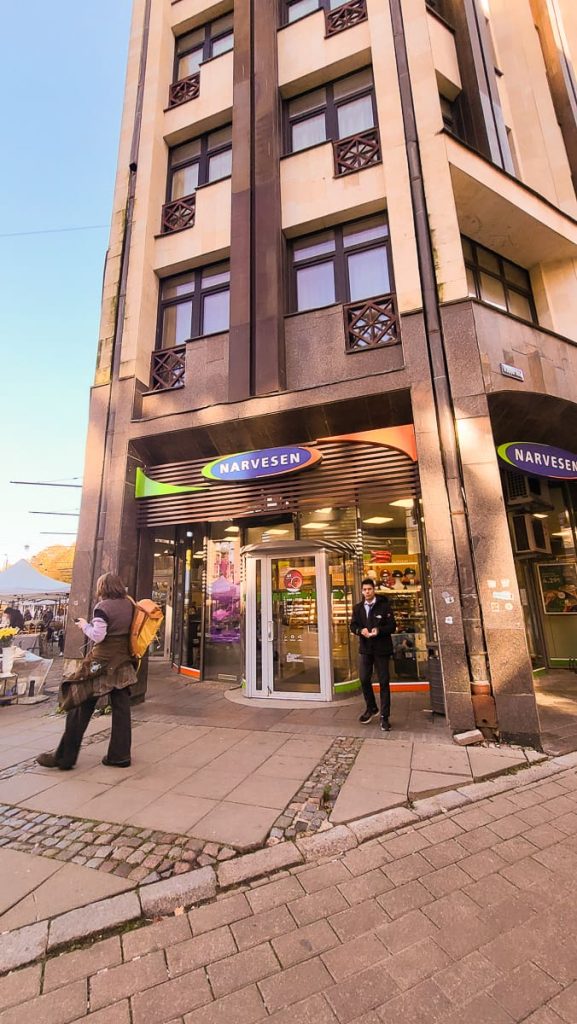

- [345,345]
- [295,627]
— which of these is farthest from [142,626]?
[345,345]

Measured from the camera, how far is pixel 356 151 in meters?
8.60

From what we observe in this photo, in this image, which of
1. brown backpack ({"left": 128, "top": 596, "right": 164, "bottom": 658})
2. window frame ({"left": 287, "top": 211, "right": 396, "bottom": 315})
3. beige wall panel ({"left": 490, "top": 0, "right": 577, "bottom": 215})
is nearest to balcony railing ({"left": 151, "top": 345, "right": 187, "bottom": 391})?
window frame ({"left": 287, "top": 211, "right": 396, "bottom": 315})

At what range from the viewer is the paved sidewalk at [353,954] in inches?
77.0

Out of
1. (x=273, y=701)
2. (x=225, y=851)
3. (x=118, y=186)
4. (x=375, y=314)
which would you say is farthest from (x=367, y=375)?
(x=118, y=186)

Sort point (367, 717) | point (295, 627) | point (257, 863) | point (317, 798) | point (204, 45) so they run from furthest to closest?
point (204, 45) < point (295, 627) < point (367, 717) < point (317, 798) < point (257, 863)

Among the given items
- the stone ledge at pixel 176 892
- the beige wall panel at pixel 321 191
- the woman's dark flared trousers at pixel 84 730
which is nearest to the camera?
the stone ledge at pixel 176 892

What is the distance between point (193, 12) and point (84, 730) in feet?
53.2

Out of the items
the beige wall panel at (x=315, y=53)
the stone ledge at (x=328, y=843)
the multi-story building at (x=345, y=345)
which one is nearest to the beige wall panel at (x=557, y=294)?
the multi-story building at (x=345, y=345)

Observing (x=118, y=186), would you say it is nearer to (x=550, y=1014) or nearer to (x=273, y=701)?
(x=273, y=701)

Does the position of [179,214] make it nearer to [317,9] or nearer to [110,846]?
[317,9]

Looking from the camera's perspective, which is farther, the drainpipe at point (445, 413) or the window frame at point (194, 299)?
the window frame at point (194, 299)

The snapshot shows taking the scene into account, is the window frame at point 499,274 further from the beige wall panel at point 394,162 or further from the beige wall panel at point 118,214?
the beige wall panel at point 118,214

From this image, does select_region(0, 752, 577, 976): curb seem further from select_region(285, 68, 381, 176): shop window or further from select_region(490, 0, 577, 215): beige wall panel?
select_region(490, 0, 577, 215): beige wall panel

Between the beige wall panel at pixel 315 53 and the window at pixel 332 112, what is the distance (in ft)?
0.65
